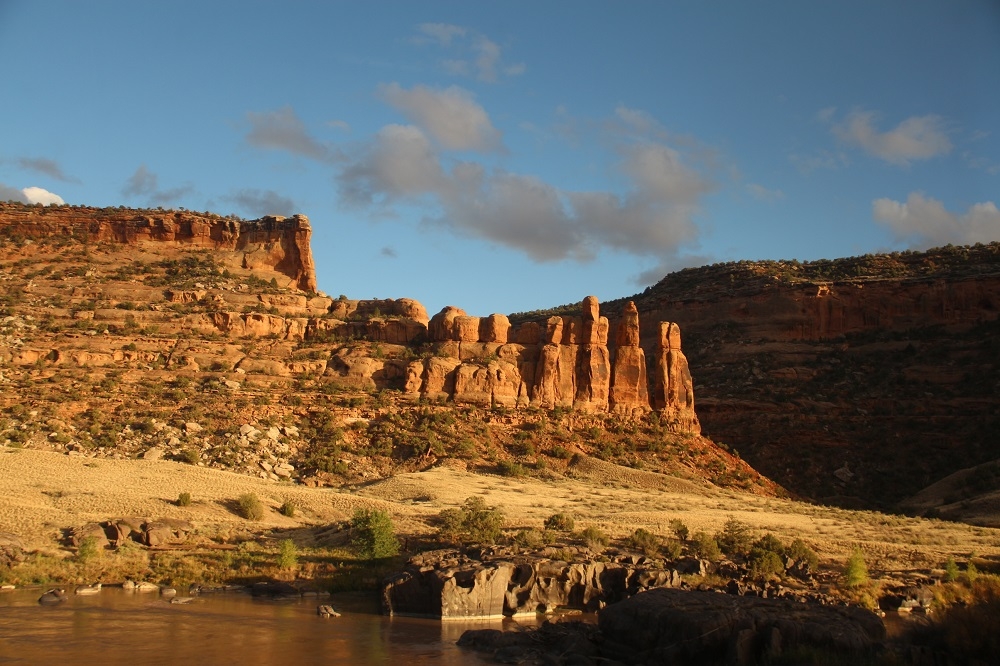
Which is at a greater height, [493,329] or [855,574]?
[493,329]

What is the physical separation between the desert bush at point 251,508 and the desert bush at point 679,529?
14.2 m

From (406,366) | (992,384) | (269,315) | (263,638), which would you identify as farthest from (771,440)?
(263,638)

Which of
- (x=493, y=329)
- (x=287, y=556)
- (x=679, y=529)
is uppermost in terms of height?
(x=493, y=329)

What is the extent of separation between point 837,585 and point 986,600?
1101cm

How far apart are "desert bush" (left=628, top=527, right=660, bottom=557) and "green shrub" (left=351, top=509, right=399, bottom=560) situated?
734 cm

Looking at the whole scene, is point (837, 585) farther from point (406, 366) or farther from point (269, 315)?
point (269, 315)

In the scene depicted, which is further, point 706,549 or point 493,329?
point 493,329

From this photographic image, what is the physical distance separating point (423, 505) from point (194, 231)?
33266 millimetres

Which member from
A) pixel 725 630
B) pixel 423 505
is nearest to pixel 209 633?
pixel 725 630

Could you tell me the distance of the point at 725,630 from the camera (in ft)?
54.4

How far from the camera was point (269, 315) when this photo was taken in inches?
2072

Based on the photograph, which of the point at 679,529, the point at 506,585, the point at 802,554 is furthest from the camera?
the point at 679,529

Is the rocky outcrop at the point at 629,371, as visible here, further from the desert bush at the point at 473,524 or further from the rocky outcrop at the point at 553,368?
the desert bush at the point at 473,524

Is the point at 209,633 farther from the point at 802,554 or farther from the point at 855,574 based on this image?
the point at 802,554
